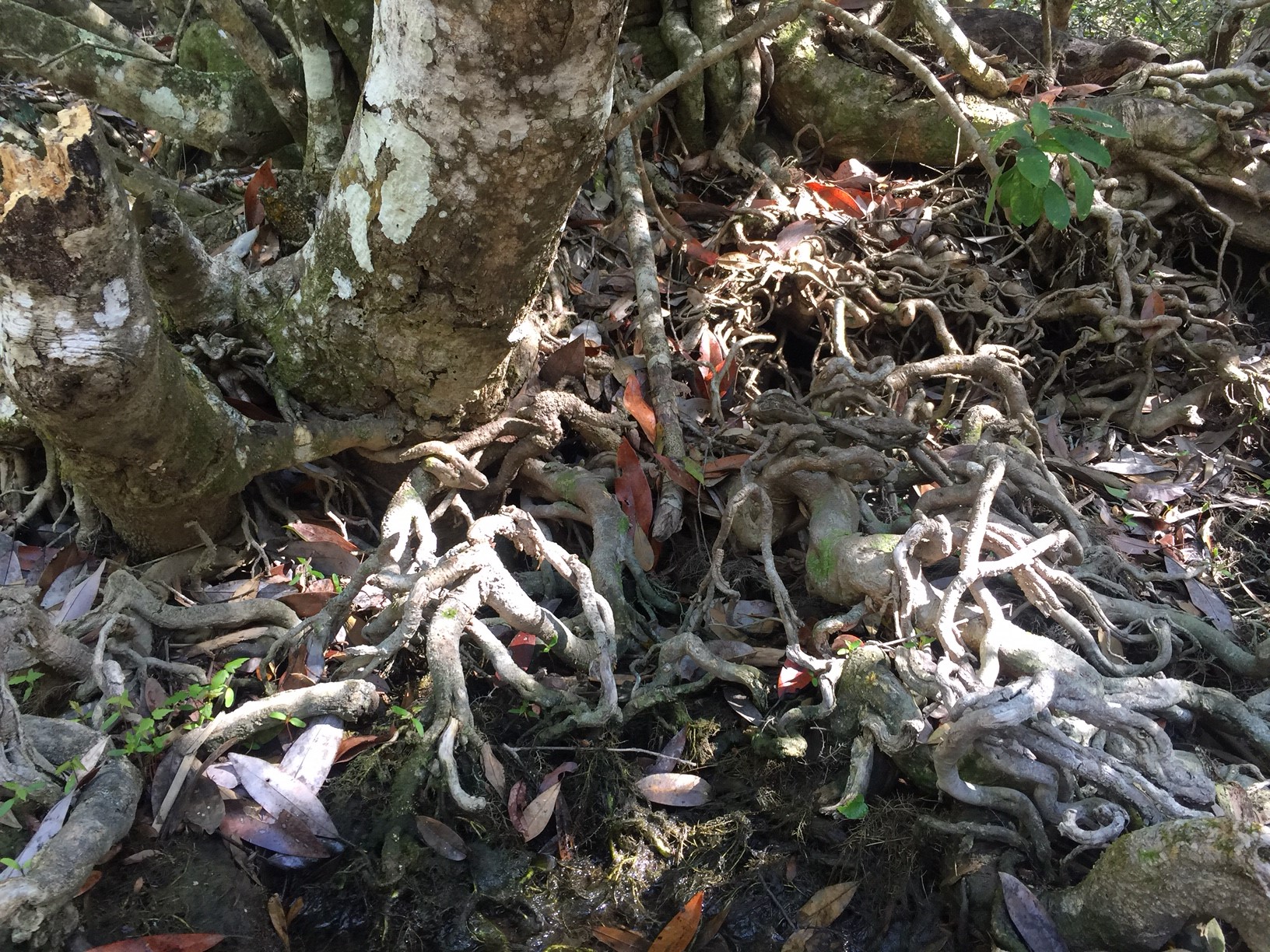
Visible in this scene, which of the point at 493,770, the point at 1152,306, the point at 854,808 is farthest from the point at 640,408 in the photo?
the point at 1152,306

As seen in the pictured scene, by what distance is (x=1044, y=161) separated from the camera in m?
2.30

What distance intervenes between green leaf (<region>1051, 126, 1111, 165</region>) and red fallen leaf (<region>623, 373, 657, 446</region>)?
4.62ft

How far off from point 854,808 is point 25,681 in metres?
1.81

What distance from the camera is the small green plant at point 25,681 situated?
5.89 feet

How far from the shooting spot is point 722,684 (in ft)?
6.86

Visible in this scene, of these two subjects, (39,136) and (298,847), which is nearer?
(39,136)

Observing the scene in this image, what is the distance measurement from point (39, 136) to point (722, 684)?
1.78 meters

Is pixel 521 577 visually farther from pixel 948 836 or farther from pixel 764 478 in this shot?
pixel 948 836

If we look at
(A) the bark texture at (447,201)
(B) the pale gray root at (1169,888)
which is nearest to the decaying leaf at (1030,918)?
(B) the pale gray root at (1169,888)

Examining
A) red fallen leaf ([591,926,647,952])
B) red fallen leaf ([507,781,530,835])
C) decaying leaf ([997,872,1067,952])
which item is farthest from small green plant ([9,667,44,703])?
decaying leaf ([997,872,1067,952])

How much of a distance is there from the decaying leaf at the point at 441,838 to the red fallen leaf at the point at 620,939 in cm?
31

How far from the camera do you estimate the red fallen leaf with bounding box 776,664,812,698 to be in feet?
6.63

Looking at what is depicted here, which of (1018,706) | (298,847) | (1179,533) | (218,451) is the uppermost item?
(218,451)

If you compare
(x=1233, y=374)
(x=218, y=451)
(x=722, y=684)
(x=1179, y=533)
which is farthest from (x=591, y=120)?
(x=1233, y=374)
